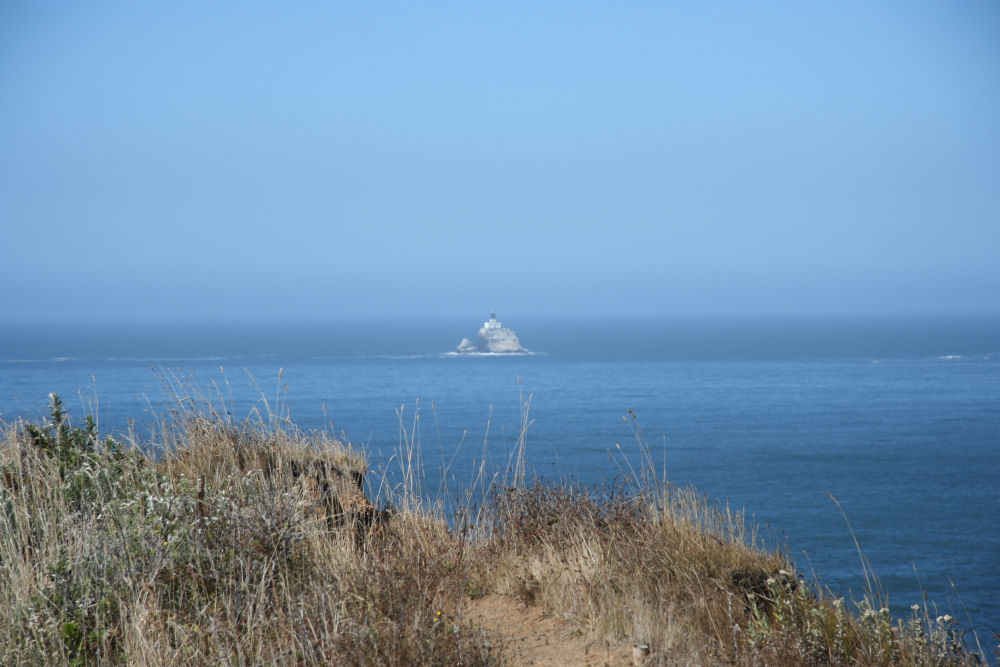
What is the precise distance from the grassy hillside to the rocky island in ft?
457

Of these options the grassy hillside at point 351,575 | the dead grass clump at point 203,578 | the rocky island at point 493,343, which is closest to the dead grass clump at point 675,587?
the grassy hillside at point 351,575

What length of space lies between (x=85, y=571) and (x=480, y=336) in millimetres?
144761

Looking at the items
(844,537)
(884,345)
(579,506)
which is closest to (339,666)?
(579,506)

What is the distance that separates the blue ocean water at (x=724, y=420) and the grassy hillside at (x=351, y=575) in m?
1.05

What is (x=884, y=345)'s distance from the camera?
164 m

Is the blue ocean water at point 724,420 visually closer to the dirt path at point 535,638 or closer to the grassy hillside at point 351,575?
the grassy hillside at point 351,575

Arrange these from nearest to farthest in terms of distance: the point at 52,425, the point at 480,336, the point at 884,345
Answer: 1. the point at 52,425
2. the point at 480,336
3. the point at 884,345

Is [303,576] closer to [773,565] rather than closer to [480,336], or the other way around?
[773,565]

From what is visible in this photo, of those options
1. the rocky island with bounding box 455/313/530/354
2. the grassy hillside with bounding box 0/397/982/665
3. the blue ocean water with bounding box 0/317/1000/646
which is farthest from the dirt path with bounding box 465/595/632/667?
the rocky island with bounding box 455/313/530/354

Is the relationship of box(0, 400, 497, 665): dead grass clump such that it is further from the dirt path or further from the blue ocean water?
the blue ocean water

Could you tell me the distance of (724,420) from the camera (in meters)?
67.1

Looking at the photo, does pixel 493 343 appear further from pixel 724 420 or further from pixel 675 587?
pixel 675 587

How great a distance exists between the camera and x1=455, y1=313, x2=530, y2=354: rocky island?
479 ft

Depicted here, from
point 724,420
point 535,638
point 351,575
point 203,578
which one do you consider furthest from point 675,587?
point 724,420
